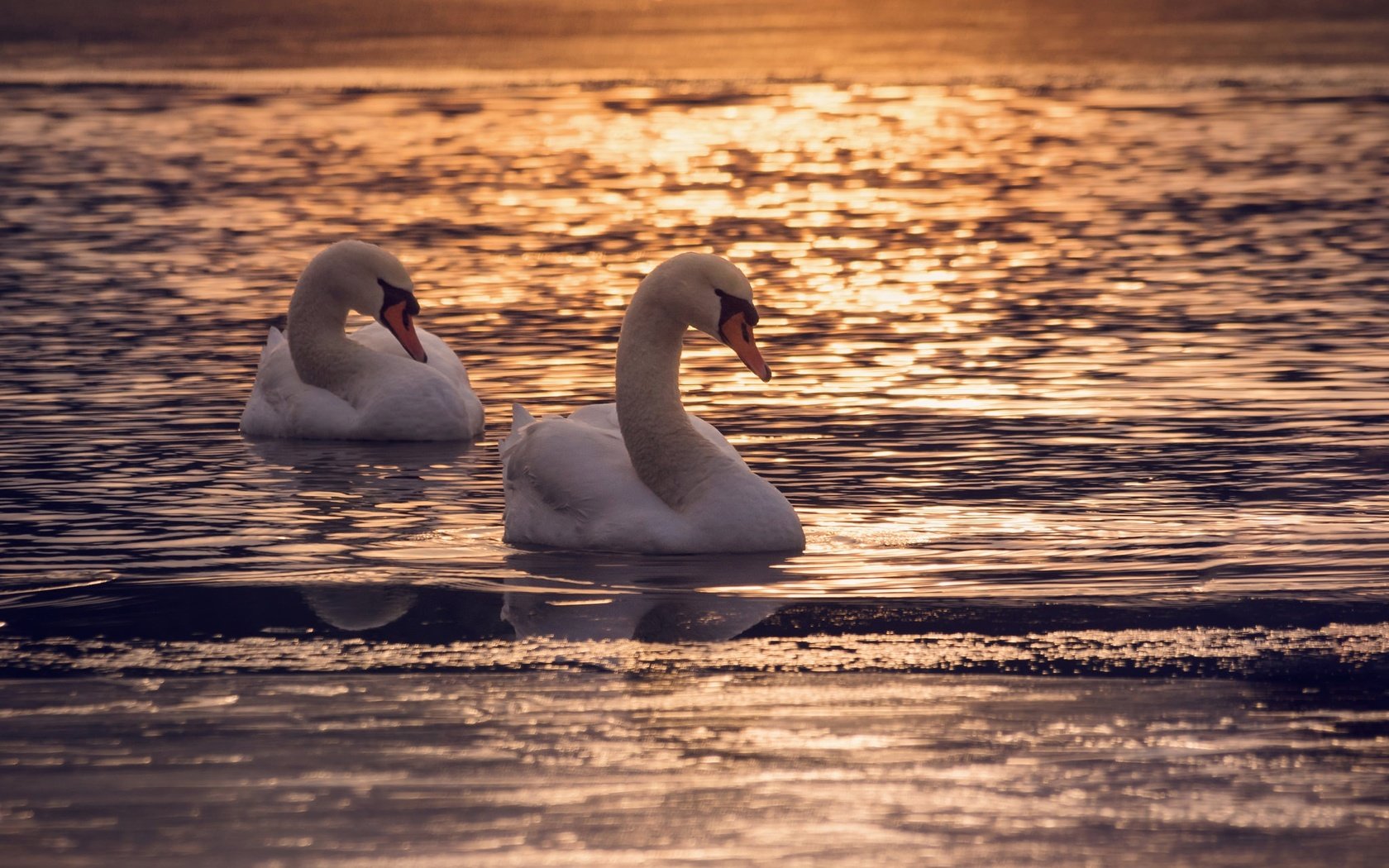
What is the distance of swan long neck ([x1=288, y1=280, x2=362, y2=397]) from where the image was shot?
12070 mm

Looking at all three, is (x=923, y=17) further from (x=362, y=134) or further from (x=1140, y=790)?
(x=1140, y=790)

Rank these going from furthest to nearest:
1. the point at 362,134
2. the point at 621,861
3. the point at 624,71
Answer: the point at 624,71, the point at 362,134, the point at 621,861

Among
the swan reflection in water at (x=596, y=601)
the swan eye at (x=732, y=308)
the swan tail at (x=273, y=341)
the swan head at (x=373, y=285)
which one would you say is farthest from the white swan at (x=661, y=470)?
the swan tail at (x=273, y=341)

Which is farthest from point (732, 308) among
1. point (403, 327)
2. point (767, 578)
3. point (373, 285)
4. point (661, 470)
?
point (373, 285)

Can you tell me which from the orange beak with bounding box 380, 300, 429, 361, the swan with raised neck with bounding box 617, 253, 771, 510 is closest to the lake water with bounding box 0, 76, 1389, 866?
the swan with raised neck with bounding box 617, 253, 771, 510

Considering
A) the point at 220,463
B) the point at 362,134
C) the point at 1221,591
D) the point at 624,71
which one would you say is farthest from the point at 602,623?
the point at 624,71

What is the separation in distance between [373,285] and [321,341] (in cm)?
43

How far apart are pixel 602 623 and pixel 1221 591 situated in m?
2.06

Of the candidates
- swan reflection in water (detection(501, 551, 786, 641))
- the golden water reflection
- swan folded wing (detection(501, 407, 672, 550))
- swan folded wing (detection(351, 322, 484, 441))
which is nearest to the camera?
swan reflection in water (detection(501, 551, 786, 641))

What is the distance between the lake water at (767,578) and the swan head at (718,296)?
2.73 ft

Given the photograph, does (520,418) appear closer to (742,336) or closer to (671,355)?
(671,355)

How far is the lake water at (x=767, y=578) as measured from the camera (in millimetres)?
5547

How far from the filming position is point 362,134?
101 ft

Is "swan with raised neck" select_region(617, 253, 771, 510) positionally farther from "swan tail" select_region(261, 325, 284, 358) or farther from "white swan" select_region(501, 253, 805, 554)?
"swan tail" select_region(261, 325, 284, 358)
